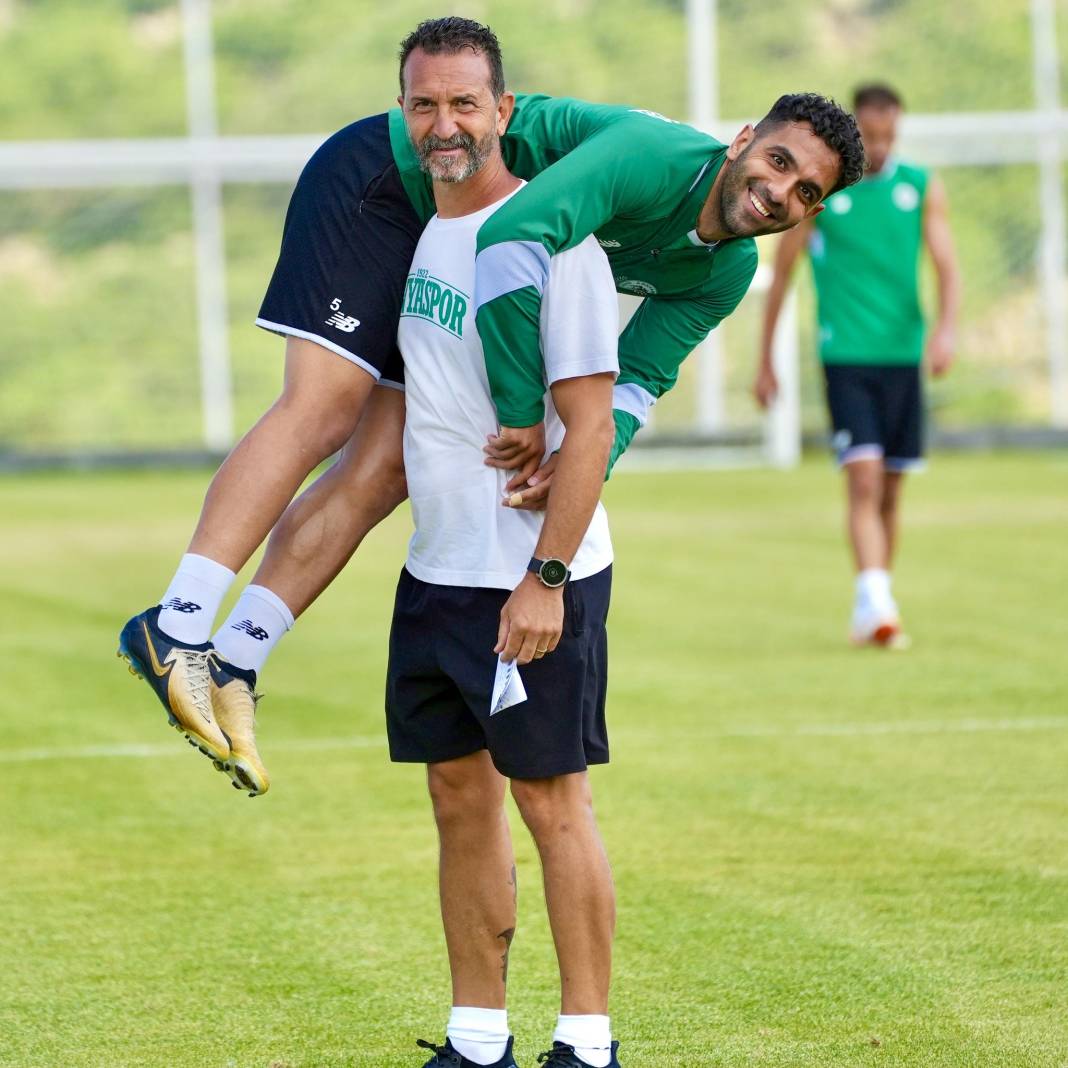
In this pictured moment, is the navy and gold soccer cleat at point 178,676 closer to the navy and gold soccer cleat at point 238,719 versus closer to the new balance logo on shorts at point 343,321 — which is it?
the navy and gold soccer cleat at point 238,719

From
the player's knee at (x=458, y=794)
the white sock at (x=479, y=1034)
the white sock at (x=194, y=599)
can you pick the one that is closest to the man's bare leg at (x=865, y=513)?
the white sock at (x=194, y=599)

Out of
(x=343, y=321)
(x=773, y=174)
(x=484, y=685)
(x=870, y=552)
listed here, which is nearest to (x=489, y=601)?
(x=484, y=685)

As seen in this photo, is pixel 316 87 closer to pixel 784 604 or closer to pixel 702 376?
pixel 702 376

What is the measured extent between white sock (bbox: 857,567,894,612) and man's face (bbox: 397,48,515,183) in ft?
17.0

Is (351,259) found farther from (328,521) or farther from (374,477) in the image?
(328,521)

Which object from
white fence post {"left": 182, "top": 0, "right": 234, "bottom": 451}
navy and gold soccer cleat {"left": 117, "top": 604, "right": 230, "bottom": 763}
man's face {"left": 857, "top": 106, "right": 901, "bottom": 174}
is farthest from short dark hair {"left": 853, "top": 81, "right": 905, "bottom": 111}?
white fence post {"left": 182, "top": 0, "right": 234, "bottom": 451}

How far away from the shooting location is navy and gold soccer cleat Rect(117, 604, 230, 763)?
3.82 m

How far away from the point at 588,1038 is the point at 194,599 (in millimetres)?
1221

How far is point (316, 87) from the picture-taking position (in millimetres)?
25547

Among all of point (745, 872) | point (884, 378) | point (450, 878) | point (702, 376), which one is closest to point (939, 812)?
point (745, 872)

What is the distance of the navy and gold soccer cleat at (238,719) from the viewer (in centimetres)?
380

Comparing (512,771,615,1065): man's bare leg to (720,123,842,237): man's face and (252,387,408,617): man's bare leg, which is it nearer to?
(252,387,408,617): man's bare leg

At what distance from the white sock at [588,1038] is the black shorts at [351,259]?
149cm

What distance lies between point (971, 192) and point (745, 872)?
2143cm
